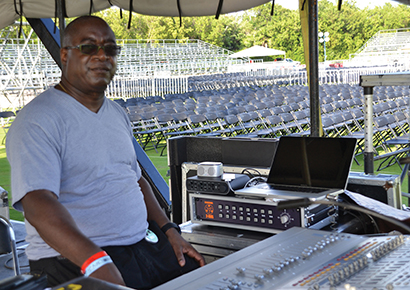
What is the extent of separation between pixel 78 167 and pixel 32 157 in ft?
0.60

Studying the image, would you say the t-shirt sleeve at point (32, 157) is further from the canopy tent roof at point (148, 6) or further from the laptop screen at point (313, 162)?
the canopy tent roof at point (148, 6)

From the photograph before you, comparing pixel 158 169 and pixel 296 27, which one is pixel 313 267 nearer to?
pixel 158 169

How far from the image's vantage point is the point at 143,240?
189 cm

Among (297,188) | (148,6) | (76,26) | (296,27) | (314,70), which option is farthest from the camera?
(296,27)

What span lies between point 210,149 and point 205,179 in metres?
0.60

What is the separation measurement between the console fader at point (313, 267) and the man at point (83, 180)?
37 cm

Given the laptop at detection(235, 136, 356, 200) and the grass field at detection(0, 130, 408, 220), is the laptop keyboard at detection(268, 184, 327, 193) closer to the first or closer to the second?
the laptop at detection(235, 136, 356, 200)

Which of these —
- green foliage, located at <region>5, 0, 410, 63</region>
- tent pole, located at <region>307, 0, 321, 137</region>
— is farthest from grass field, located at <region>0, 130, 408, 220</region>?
green foliage, located at <region>5, 0, 410, 63</region>

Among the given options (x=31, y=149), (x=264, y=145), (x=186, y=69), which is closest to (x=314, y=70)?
(x=264, y=145)

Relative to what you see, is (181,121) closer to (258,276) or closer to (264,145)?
(264,145)

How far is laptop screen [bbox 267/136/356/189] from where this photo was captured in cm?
218

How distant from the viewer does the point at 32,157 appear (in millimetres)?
1567

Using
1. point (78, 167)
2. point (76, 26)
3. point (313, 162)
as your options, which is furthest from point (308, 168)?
point (76, 26)

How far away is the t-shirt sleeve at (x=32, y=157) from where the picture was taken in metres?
1.56
